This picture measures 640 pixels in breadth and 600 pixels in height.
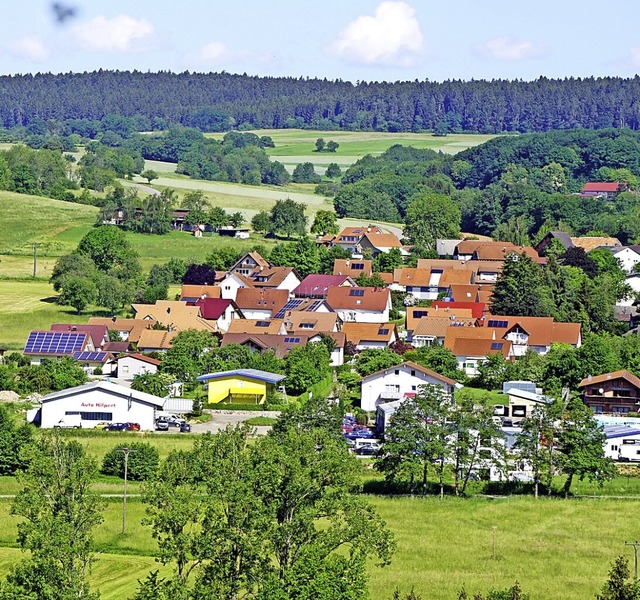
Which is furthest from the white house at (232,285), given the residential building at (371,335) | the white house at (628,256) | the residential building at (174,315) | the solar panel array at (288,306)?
the white house at (628,256)

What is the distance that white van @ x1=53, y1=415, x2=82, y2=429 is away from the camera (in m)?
39.6

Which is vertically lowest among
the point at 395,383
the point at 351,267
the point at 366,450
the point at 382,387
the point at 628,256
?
the point at 366,450

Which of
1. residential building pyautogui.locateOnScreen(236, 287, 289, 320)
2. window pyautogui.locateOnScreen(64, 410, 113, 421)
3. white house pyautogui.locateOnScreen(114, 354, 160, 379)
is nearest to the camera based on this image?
window pyautogui.locateOnScreen(64, 410, 113, 421)

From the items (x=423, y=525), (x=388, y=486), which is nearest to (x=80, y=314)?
(x=388, y=486)

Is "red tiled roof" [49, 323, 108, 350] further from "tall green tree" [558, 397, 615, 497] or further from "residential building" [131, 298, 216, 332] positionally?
"tall green tree" [558, 397, 615, 497]

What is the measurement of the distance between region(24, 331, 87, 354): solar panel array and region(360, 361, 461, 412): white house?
38.3ft

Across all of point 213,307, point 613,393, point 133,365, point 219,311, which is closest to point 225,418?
point 133,365

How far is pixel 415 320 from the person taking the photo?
55.1 metres

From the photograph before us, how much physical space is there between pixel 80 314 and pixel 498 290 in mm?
17992

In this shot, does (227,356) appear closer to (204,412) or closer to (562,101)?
(204,412)

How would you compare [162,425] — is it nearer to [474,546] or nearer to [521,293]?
[474,546]

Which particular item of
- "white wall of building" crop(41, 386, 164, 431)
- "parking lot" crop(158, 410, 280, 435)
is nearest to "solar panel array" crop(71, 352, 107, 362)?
"parking lot" crop(158, 410, 280, 435)

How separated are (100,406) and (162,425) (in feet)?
6.73

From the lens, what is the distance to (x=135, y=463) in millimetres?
32812
